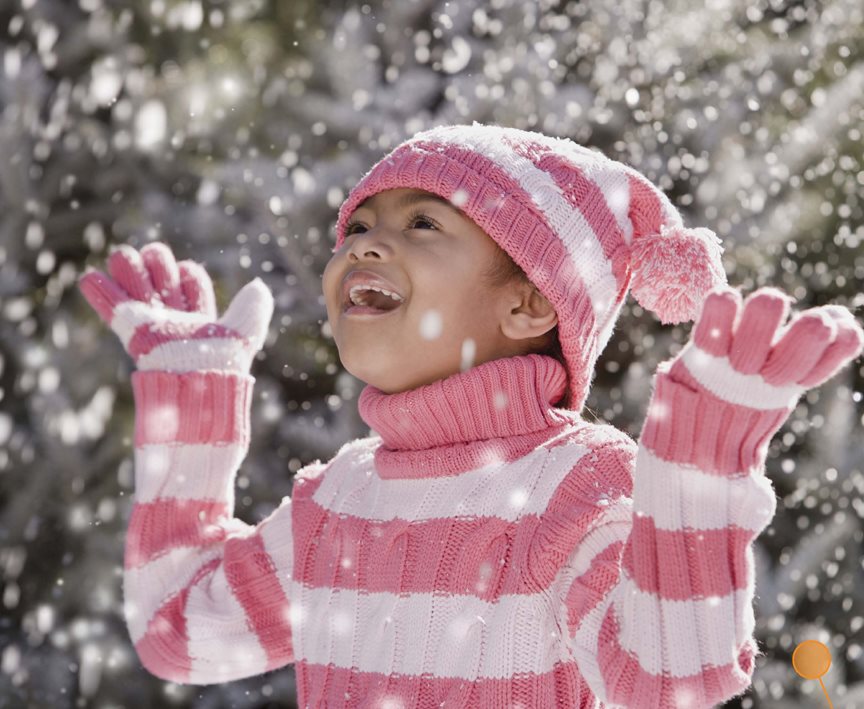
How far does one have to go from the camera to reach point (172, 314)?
138 cm

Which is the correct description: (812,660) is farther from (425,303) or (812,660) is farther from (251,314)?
(251,314)

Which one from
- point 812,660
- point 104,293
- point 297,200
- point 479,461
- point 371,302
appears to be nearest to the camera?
point 812,660

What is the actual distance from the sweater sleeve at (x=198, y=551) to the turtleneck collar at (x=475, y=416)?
0.72ft

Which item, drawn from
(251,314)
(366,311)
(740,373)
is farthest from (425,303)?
(740,373)

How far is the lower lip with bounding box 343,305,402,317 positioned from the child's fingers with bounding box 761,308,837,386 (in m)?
0.46

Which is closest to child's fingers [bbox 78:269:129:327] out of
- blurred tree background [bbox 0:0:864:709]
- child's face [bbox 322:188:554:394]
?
child's face [bbox 322:188:554:394]

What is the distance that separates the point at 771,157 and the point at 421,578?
3.92 ft

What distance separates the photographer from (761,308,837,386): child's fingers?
2.67ft

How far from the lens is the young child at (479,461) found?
2.87 feet

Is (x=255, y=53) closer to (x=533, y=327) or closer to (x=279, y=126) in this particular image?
(x=279, y=126)

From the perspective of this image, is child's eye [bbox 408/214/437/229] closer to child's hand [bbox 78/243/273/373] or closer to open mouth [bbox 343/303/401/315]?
open mouth [bbox 343/303/401/315]

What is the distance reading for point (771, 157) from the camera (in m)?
1.94

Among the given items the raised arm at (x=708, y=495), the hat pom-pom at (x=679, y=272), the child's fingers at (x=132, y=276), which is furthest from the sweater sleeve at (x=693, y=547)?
the child's fingers at (x=132, y=276)

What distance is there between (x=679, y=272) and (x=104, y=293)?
72 cm
